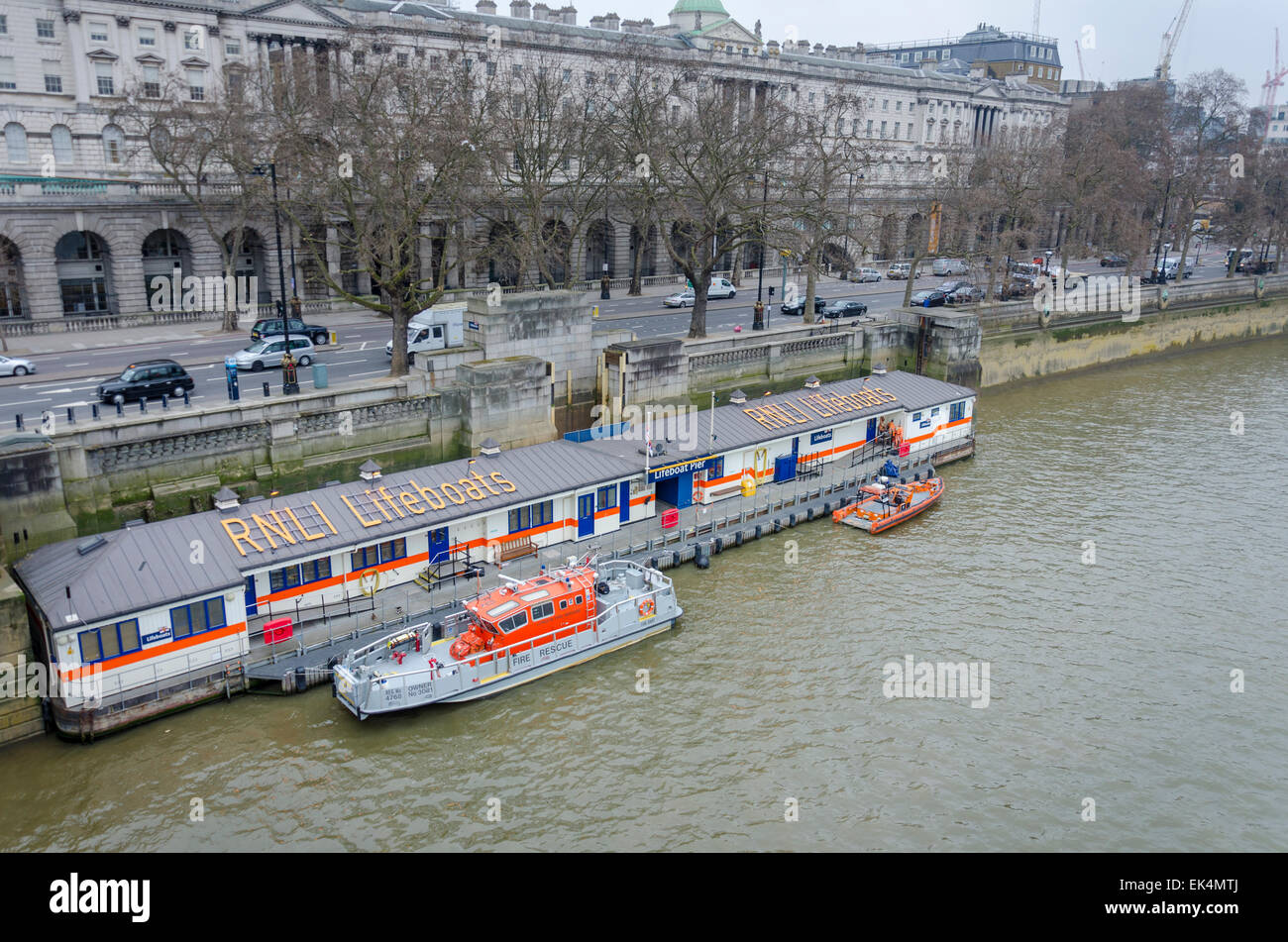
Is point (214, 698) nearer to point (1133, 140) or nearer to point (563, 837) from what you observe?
point (563, 837)

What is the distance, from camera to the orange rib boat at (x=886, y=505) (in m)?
40.3

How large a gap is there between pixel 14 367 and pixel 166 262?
22.5 meters

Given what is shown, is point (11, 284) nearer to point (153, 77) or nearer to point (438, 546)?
point (153, 77)

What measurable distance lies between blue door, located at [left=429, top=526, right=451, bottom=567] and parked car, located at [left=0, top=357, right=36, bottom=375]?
25637 mm

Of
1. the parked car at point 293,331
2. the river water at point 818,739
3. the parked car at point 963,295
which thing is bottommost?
the river water at point 818,739

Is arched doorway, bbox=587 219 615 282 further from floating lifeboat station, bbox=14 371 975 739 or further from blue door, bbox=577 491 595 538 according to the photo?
blue door, bbox=577 491 595 538

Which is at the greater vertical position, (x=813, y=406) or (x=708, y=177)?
(x=708, y=177)

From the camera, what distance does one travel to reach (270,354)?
153 ft

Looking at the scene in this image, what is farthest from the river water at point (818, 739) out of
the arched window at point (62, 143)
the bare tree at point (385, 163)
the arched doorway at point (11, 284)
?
the arched window at point (62, 143)

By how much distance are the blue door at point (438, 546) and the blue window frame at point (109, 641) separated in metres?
9.55

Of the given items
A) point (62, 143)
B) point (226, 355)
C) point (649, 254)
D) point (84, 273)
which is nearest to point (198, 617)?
point (226, 355)

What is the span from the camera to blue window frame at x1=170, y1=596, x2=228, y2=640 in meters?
26.8

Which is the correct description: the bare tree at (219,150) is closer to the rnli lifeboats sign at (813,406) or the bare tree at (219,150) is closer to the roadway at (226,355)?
the roadway at (226,355)

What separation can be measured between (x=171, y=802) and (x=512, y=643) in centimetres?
944
